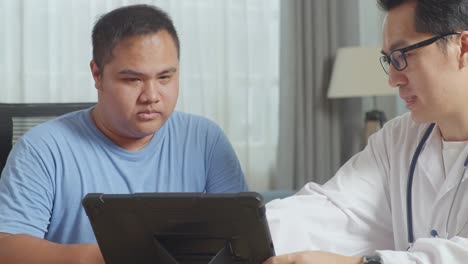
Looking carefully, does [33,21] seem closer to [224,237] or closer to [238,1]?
[238,1]

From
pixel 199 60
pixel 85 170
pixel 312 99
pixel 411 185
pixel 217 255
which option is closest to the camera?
pixel 217 255

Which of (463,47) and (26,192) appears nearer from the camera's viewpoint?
(463,47)

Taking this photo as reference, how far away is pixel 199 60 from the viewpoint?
3549 millimetres

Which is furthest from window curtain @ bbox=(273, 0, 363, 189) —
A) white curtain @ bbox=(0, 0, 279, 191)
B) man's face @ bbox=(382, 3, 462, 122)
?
man's face @ bbox=(382, 3, 462, 122)

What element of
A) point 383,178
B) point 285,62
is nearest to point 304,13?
point 285,62

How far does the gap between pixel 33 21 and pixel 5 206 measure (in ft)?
5.64

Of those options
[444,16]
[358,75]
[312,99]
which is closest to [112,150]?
[444,16]

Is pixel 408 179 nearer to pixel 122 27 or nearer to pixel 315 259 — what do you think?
pixel 315 259

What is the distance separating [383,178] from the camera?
5.95ft

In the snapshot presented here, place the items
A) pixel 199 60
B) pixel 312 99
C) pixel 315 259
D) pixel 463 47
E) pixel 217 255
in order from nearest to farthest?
1. pixel 217 255
2. pixel 315 259
3. pixel 463 47
4. pixel 199 60
5. pixel 312 99

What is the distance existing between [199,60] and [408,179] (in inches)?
78.3

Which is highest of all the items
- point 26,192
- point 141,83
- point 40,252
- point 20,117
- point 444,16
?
point 444,16

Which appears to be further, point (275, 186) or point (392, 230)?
point (275, 186)

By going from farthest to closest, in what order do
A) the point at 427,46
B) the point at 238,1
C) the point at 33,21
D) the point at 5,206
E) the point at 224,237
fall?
the point at 238,1 → the point at 33,21 → the point at 5,206 → the point at 427,46 → the point at 224,237
